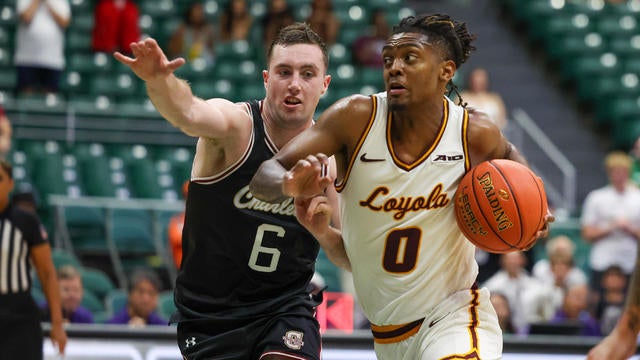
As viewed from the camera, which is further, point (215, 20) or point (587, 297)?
point (215, 20)

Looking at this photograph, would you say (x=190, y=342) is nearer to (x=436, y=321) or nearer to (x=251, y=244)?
(x=251, y=244)

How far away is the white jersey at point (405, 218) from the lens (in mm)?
4504

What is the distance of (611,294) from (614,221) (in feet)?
3.17

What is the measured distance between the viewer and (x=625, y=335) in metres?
4.50

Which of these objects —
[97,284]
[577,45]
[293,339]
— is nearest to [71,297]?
[97,284]

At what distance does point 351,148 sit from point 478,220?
61 cm

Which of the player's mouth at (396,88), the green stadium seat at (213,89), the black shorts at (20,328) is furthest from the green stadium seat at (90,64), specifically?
the player's mouth at (396,88)

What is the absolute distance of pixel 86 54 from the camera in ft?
43.1

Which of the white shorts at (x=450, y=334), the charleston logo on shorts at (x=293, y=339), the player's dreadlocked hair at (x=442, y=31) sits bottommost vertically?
the charleston logo on shorts at (x=293, y=339)

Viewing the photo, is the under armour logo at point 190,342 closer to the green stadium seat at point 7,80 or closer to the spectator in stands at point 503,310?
the spectator in stands at point 503,310

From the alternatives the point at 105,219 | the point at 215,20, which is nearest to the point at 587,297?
the point at 105,219

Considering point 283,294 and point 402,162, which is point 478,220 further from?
point 283,294

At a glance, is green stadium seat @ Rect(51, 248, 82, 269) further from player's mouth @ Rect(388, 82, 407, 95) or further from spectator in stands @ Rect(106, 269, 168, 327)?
player's mouth @ Rect(388, 82, 407, 95)

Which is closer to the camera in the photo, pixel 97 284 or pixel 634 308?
pixel 634 308
